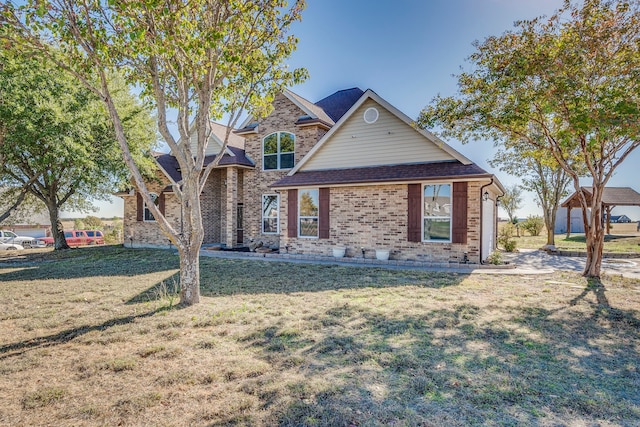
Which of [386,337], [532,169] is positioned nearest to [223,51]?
[386,337]

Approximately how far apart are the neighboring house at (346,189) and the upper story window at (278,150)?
5 centimetres

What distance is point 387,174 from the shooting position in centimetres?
1286

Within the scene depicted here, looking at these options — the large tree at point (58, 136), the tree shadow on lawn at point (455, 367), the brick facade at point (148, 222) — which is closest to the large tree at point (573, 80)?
the tree shadow on lawn at point (455, 367)

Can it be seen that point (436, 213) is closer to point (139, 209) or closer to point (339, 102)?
point (339, 102)

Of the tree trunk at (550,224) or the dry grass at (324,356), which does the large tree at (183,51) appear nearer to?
the dry grass at (324,356)

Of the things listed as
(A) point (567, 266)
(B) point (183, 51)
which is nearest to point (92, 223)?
(B) point (183, 51)

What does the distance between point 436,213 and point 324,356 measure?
889 centimetres

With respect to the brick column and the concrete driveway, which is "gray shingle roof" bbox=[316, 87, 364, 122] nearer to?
the brick column

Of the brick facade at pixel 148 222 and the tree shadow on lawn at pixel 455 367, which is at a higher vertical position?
the brick facade at pixel 148 222

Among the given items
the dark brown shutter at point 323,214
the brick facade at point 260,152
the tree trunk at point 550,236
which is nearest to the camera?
the dark brown shutter at point 323,214

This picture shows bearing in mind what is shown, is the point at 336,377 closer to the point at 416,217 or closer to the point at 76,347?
the point at 76,347

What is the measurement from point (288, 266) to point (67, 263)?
9539 mm

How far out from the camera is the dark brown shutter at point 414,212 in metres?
12.3

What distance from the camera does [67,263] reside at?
14289 millimetres
